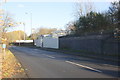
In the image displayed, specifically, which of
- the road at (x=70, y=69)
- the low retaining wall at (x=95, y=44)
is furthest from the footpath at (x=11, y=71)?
the low retaining wall at (x=95, y=44)

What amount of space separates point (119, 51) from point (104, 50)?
3.47 meters

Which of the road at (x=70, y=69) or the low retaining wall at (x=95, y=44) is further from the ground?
the low retaining wall at (x=95, y=44)

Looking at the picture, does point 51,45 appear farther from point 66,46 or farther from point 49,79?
point 49,79

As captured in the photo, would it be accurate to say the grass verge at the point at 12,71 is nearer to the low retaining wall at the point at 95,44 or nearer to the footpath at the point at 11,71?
the footpath at the point at 11,71

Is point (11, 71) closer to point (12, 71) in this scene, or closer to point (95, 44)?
point (12, 71)

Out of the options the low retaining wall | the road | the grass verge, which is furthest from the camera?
the low retaining wall

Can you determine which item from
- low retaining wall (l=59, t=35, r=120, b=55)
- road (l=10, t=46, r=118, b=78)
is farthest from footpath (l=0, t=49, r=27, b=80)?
low retaining wall (l=59, t=35, r=120, b=55)

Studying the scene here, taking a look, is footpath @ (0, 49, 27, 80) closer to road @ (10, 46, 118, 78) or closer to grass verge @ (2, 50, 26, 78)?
grass verge @ (2, 50, 26, 78)

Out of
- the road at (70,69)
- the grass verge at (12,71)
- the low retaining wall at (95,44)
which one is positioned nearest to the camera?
the road at (70,69)

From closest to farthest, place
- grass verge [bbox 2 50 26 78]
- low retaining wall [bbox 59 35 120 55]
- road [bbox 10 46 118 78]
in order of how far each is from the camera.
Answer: road [bbox 10 46 118 78] → grass verge [bbox 2 50 26 78] → low retaining wall [bbox 59 35 120 55]

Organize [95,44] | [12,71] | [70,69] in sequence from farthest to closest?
[95,44] → [70,69] → [12,71]

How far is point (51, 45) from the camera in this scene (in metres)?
53.5

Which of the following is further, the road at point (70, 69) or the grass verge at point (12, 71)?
the grass verge at point (12, 71)

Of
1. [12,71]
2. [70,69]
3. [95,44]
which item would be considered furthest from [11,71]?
[95,44]
